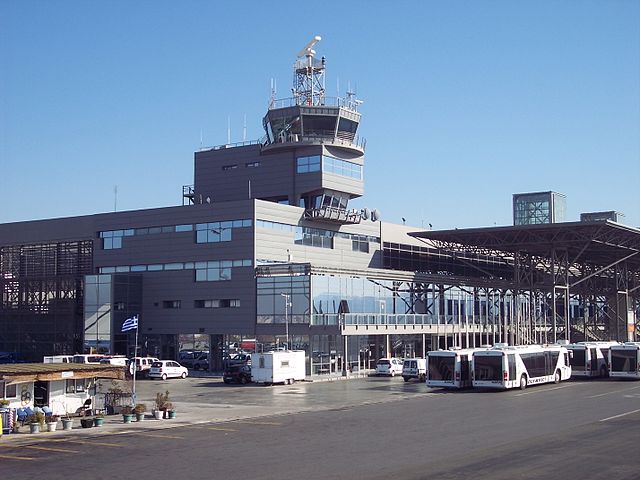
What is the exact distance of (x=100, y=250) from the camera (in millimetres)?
84875

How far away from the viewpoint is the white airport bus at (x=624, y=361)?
59.9 meters

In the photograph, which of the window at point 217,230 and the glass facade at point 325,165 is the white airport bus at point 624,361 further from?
the glass facade at point 325,165

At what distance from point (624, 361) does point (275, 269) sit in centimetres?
3038

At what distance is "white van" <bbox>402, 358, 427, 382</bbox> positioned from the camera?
2509 inches

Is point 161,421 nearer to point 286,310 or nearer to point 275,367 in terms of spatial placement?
point 275,367

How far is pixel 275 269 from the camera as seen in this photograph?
74.1 metres

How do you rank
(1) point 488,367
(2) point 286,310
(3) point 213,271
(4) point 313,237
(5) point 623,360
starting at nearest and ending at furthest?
(1) point 488,367
(5) point 623,360
(2) point 286,310
(3) point 213,271
(4) point 313,237

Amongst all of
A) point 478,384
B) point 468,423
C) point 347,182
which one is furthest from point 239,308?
point 468,423

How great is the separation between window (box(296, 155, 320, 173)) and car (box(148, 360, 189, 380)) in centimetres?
2588

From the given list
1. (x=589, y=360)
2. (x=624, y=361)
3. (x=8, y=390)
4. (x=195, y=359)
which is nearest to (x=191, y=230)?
(x=195, y=359)

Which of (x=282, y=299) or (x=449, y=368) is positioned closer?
(x=449, y=368)

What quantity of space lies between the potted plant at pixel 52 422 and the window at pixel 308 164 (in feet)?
165

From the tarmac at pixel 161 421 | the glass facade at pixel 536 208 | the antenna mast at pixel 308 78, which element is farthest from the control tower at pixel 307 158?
the glass facade at pixel 536 208

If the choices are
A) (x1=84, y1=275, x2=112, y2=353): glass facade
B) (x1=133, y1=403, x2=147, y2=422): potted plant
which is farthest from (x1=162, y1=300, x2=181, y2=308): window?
(x1=133, y1=403, x2=147, y2=422): potted plant
